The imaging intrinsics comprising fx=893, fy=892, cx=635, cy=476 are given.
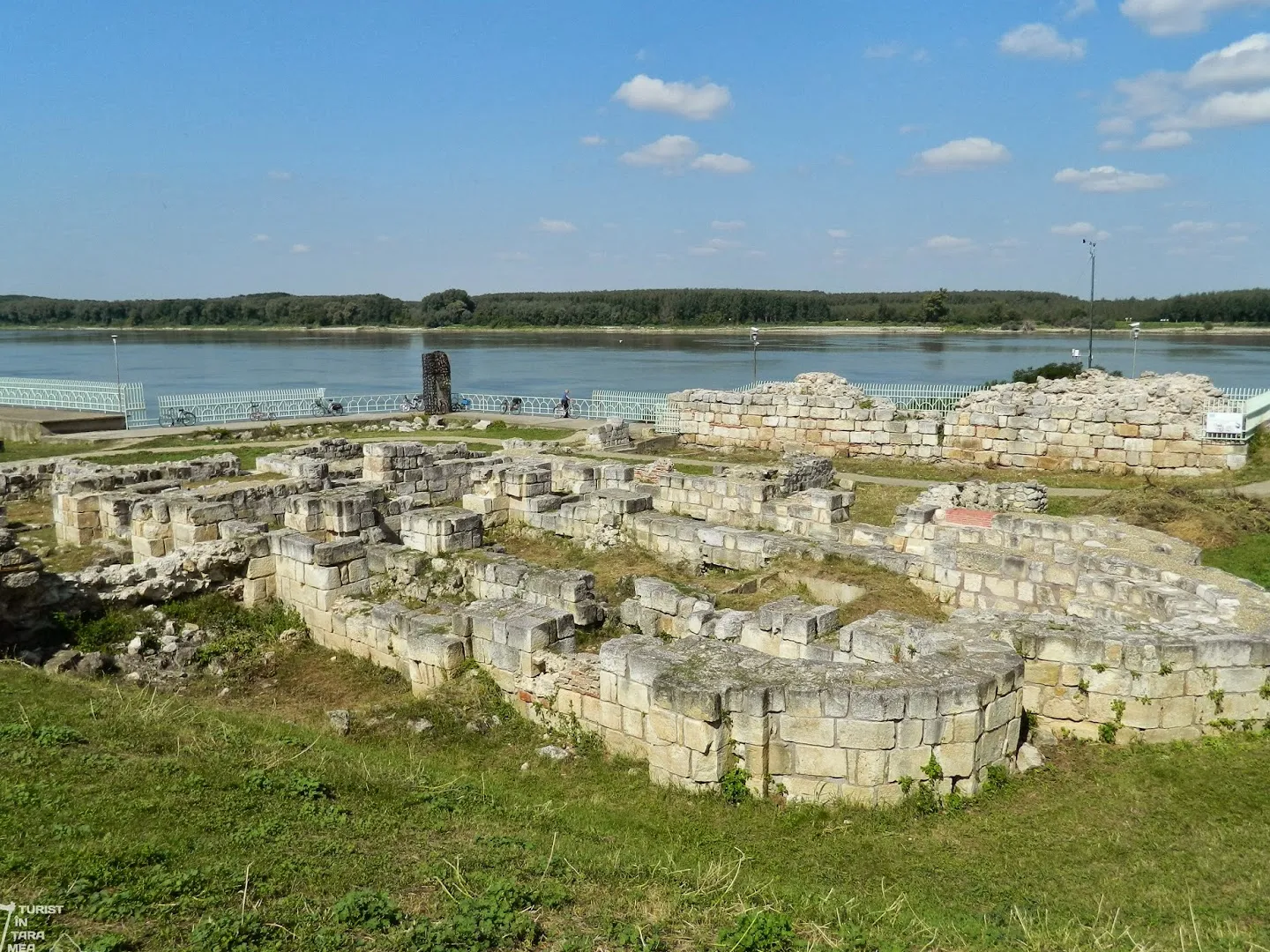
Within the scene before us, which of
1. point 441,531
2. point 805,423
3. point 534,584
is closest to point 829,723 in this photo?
point 534,584

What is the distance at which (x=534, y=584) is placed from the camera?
11.3 metres

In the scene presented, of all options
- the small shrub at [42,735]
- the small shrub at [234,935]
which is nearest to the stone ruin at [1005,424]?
the small shrub at [42,735]

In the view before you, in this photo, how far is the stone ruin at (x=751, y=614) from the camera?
702 cm

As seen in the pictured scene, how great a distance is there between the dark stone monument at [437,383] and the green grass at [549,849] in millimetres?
30832

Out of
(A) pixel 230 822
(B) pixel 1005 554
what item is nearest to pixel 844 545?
(B) pixel 1005 554

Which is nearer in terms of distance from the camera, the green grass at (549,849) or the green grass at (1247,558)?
the green grass at (549,849)

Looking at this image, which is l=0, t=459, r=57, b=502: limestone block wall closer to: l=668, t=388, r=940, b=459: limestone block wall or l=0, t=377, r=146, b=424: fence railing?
l=0, t=377, r=146, b=424: fence railing

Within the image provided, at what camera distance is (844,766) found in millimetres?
6855

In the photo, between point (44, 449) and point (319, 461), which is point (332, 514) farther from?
point (44, 449)

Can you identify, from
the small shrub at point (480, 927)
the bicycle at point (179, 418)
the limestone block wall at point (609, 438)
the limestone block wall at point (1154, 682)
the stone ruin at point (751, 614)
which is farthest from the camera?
the bicycle at point (179, 418)

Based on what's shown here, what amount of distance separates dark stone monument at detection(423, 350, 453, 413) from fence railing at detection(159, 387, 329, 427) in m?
4.72

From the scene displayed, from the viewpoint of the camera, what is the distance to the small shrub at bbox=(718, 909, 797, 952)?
14.9 ft

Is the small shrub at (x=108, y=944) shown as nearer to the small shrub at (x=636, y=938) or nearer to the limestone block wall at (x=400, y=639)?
the small shrub at (x=636, y=938)

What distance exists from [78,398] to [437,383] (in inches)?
599
